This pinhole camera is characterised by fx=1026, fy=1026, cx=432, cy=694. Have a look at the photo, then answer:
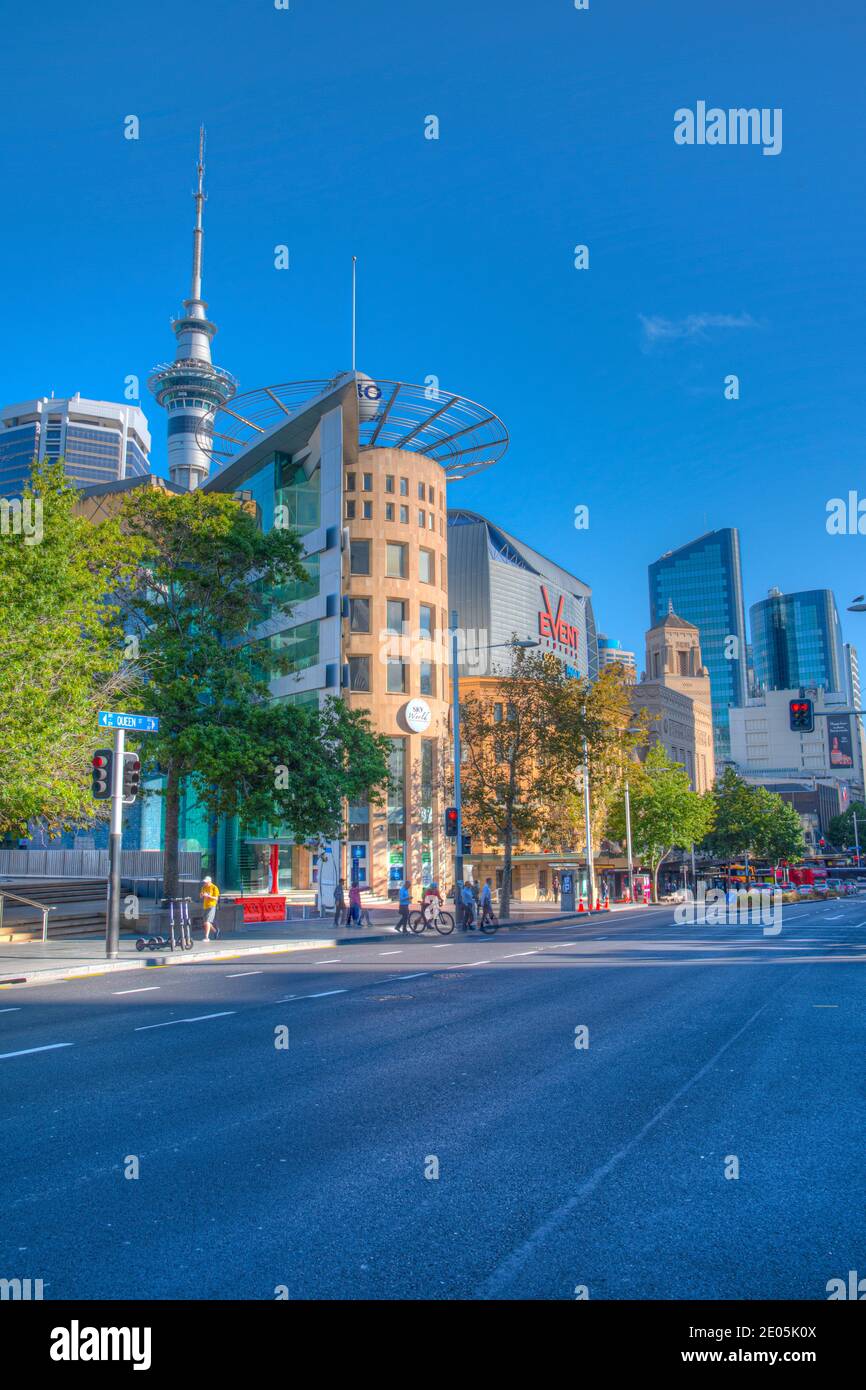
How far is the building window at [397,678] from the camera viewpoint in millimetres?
59156

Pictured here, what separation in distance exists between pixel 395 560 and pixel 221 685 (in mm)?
30957

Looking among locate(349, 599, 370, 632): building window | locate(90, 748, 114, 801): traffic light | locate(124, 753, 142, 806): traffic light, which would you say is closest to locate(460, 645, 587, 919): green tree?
locate(349, 599, 370, 632): building window

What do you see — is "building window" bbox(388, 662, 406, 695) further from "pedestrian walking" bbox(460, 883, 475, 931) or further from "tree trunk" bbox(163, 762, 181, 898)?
"tree trunk" bbox(163, 762, 181, 898)

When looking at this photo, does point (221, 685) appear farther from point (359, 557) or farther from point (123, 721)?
point (359, 557)

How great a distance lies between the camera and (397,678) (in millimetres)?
59531

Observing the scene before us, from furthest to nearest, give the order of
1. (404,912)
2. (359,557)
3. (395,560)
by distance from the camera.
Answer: (395,560) < (359,557) < (404,912)

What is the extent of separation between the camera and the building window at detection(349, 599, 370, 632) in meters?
59.1

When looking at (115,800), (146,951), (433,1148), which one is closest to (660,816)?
(146,951)

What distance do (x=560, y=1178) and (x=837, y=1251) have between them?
1714 millimetres

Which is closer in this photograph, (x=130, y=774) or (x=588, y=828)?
(x=130, y=774)

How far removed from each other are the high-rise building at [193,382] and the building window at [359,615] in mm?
102779
